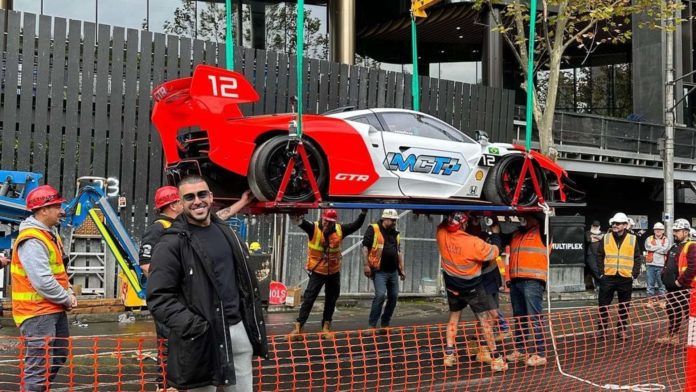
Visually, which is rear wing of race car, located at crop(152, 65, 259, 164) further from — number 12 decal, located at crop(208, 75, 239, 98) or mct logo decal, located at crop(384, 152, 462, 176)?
mct logo decal, located at crop(384, 152, 462, 176)

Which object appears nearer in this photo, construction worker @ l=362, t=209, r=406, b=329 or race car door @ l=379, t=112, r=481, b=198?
race car door @ l=379, t=112, r=481, b=198

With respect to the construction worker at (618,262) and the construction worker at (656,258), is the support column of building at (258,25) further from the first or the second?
the construction worker at (618,262)

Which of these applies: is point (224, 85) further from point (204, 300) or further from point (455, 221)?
point (204, 300)

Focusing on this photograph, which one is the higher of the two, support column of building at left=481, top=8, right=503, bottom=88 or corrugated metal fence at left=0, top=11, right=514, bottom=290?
support column of building at left=481, top=8, right=503, bottom=88

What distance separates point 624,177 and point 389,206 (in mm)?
18148

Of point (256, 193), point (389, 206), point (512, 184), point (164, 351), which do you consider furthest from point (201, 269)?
point (512, 184)

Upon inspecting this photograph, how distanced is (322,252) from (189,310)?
5412 millimetres

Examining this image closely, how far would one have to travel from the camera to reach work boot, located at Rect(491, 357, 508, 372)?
23.6ft

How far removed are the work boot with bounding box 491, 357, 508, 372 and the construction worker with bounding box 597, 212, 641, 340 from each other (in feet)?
8.80

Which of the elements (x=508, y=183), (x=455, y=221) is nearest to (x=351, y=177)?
(x=455, y=221)

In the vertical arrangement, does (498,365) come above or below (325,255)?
below

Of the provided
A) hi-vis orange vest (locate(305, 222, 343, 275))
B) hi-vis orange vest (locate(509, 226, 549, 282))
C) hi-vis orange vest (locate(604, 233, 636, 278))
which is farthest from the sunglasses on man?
hi-vis orange vest (locate(604, 233, 636, 278))

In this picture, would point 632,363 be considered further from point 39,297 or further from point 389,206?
point 39,297

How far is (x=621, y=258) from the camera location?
373 inches
